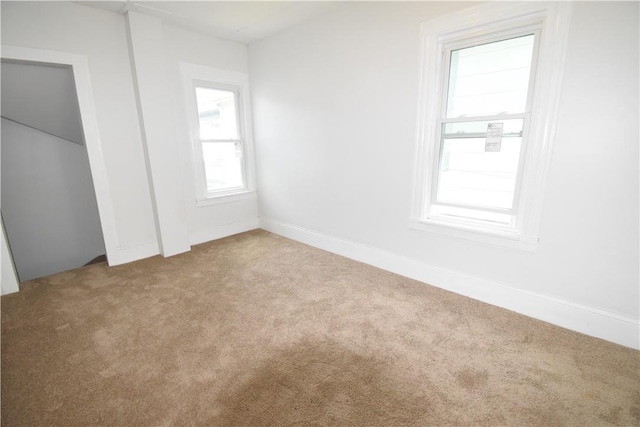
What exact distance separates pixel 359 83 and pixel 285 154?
1430mm

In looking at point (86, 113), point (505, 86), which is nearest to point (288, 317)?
point (505, 86)

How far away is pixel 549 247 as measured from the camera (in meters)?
2.01

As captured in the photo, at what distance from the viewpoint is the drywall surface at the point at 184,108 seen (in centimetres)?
335

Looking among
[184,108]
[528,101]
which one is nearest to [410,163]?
[528,101]

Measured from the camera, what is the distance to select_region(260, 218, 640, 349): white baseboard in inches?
72.5

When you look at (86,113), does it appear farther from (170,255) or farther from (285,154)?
(285,154)

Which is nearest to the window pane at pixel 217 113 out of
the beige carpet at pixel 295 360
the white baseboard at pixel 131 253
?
the white baseboard at pixel 131 253

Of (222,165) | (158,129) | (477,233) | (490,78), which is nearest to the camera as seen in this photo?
(490,78)

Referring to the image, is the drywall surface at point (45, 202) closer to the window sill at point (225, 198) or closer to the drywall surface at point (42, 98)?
the drywall surface at point (42, 98)

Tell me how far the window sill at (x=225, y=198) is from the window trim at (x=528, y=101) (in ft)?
8.73

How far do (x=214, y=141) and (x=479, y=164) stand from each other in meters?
3.31

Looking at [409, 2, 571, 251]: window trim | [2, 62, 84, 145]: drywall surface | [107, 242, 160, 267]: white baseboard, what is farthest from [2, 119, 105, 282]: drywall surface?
[409, 2, 571, 251]: window trim

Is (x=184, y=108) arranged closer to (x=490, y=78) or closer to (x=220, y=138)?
(x=220, y=138)

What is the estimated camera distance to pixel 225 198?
4.04 m
